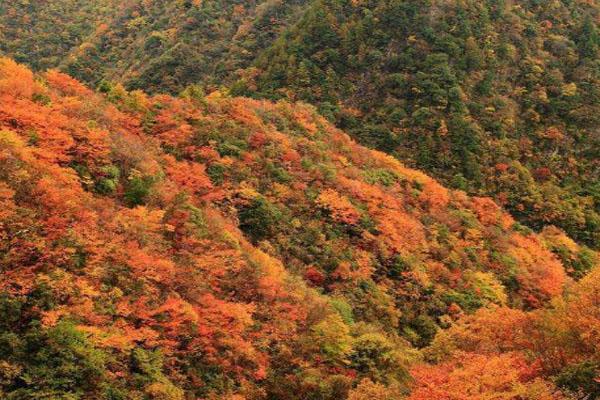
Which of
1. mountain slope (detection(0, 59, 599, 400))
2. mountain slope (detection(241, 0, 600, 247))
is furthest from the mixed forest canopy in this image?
mountain slope (detection(241, 0, 600, 247))

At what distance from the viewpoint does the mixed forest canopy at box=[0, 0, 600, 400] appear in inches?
803

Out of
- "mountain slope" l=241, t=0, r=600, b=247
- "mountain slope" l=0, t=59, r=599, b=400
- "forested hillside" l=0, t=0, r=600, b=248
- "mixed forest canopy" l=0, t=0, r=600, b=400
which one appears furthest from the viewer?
"forested hillside" l=0, t=0, r=600, b=248

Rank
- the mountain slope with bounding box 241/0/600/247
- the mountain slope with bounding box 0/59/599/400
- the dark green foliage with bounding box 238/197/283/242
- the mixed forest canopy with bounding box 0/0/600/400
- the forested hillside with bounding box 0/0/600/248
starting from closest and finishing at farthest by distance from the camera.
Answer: the mountain slope with bounding box 0/59/599/400 → the mixed forest canopy with bounding box 0/0/600/400 → the dark green foliage with bounding box 238/197/283/242 → the mountain slope with bounding box 241/0/600/247 → the forested hillside with bounding box 0/0/600/248

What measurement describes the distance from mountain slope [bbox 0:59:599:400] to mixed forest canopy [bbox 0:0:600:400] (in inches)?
5.0

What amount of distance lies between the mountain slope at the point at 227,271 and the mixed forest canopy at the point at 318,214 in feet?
0.42

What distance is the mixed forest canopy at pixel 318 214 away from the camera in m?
20.4

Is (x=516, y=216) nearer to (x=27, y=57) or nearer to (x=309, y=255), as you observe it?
(x=309, y=255)

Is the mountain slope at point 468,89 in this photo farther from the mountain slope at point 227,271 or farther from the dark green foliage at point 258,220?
the dark green foliage at point 258,220

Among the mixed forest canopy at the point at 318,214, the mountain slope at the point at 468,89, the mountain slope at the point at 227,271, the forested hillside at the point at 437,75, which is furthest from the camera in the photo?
the forested hillside at the point at 437,75

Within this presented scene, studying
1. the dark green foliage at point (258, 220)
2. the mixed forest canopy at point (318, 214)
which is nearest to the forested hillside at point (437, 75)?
the mixed forest canopy at point (318, 214)

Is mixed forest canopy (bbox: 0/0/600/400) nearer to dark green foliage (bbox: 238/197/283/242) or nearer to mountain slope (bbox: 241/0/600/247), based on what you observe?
dark green foliage (bbox: 238/197/283/242)

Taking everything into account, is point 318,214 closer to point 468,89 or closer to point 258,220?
point 258,220

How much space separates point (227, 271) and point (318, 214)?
46.1 feet

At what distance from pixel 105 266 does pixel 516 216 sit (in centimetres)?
5759
